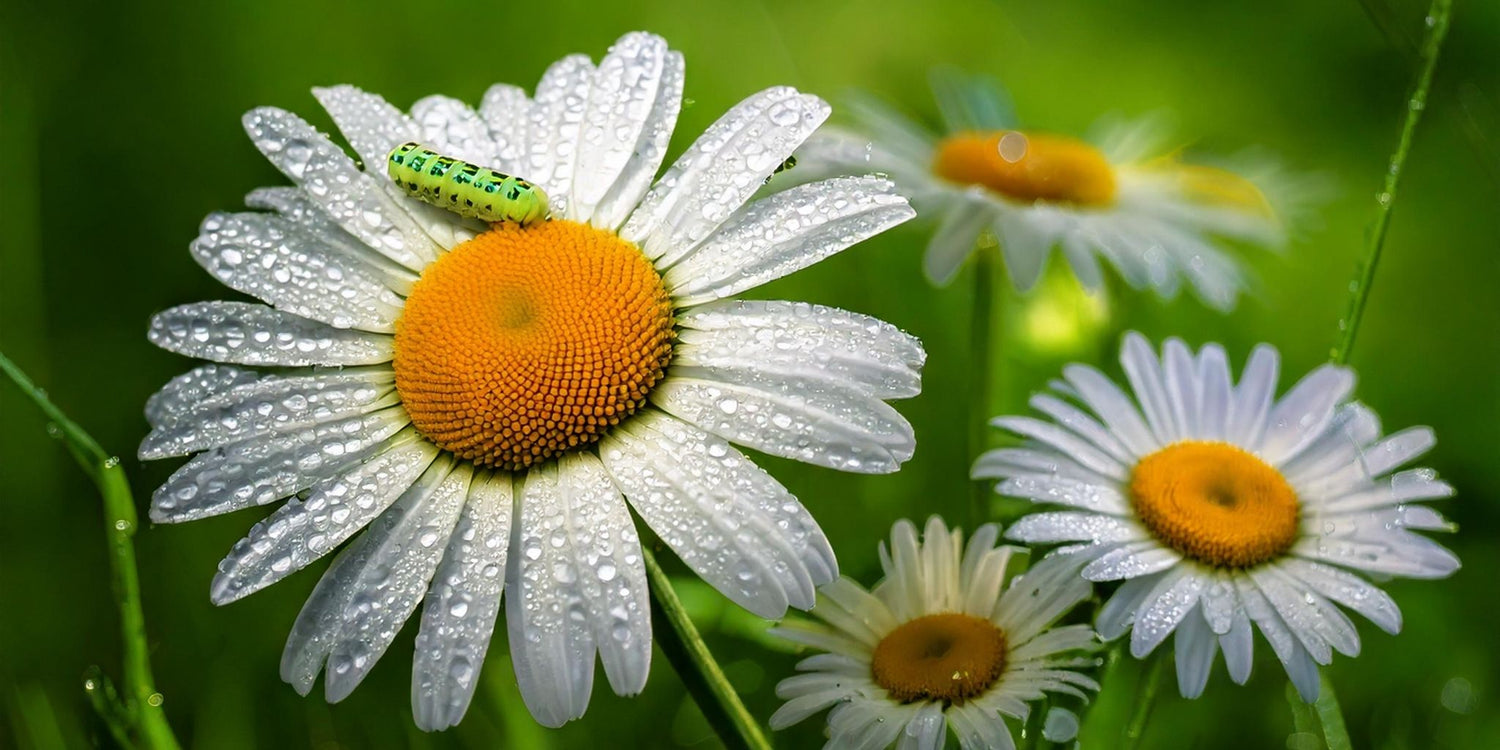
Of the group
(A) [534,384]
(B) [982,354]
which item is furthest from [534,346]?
(B) [982,354]

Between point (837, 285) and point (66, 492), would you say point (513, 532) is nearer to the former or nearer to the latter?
point (66, 492)

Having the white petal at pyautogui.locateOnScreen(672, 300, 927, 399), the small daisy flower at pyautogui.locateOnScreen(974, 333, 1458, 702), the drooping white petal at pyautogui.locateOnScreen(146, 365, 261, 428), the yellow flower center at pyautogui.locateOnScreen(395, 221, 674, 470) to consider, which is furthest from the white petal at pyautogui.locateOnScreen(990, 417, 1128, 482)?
the drooping white petal at pyautogui.locateOnScreen(146, 365, 261, 428)

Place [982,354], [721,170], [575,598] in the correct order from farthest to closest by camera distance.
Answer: [982,354] < [721,170] < [575,598]

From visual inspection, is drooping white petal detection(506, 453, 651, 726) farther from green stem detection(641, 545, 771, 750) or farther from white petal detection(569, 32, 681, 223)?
white petal detection(569, 32, 681, 223)

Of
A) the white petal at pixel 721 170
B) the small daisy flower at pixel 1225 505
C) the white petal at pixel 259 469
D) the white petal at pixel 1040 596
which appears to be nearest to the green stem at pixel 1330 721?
the small daisy flower at pixel 1225 505

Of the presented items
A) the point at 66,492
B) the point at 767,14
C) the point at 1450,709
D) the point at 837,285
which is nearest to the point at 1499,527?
the point at 1450,709

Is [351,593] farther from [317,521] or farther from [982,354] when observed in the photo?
[982,354]

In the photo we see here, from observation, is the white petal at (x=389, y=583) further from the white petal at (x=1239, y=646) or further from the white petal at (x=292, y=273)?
the white petal at (x=1239, y=646)
